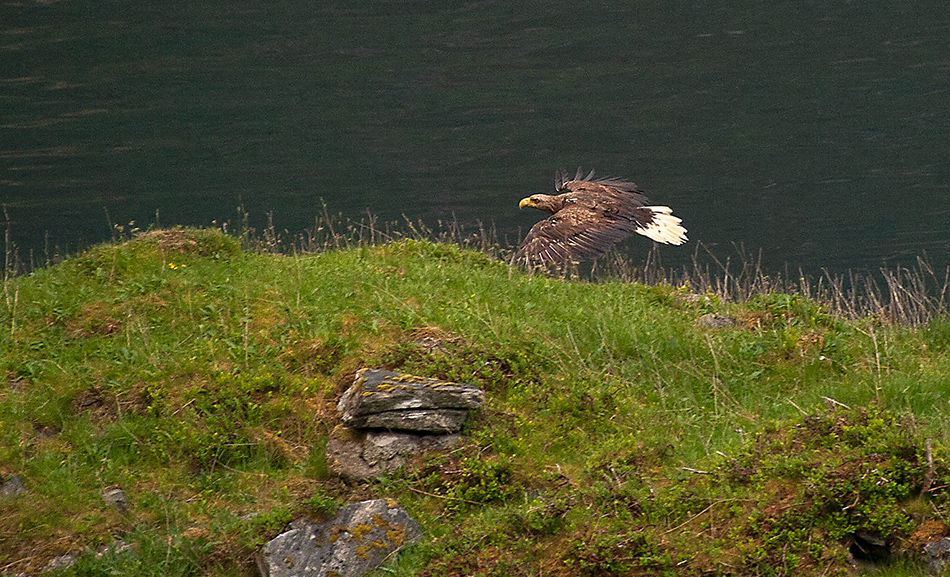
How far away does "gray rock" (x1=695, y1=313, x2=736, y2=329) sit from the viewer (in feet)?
32.0

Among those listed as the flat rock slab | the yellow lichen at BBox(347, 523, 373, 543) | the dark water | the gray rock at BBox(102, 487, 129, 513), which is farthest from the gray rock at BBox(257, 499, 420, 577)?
the dark water

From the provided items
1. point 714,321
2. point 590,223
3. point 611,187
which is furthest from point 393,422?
point 611,187

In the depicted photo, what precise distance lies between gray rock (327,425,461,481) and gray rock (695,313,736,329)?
3104mm

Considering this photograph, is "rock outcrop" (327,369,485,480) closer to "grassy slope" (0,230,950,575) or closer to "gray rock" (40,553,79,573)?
"grassy slope" (0,230,950,575)

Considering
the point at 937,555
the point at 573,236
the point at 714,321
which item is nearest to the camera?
the point at 937,555

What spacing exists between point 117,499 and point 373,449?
1676mm

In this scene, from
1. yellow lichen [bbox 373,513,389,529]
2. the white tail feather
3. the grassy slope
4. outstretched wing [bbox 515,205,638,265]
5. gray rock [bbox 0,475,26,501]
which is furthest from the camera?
the white tail feather

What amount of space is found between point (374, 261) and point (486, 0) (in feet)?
156

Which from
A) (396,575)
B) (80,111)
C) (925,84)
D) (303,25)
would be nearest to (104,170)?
(80,111)

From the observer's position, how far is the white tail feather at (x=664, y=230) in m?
12.2

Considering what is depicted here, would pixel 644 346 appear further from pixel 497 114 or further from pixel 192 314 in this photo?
pixel 497 114

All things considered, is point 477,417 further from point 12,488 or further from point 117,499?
point 12,488

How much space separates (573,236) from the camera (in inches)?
458

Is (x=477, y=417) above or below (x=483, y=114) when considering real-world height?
above
